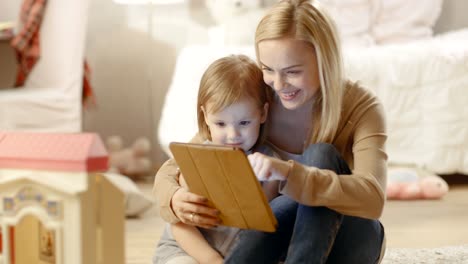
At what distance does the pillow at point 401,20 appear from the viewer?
12.1 ft

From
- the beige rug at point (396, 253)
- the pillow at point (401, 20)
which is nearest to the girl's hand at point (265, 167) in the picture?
the beige rug at point (396, 253)

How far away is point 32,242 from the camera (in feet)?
3.54

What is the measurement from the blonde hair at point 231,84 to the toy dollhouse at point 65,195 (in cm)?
47

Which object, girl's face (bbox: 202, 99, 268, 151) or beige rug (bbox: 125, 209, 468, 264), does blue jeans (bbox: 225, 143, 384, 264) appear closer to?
girl's face (bbox: 202, 99, 268, 151)

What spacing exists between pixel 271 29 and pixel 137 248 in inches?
43.1

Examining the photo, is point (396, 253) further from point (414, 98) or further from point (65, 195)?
point (65, 195)

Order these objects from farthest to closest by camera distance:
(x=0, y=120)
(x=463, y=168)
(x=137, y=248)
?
(x=463, y=168) < (x=0, y=120) < (x=137, y=248)

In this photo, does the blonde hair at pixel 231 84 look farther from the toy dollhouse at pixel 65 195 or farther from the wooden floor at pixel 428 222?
the wooden floor at pixel 428 222

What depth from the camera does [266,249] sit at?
143 centimetres

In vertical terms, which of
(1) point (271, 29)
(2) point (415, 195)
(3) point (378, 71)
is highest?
(1) point (271, 29)

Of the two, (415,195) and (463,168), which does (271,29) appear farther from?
(463,168)

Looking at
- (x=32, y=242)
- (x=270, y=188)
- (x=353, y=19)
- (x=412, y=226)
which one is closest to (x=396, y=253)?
(x=412, y=226)

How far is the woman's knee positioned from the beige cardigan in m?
0.03

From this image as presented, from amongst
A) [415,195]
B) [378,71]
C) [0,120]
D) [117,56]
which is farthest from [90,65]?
[415,195]
